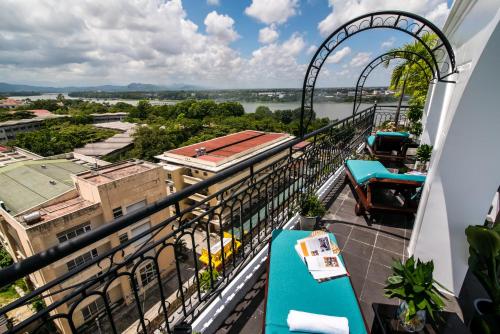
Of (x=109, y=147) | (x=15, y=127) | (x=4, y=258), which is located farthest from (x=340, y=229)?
(x=15, y=127)

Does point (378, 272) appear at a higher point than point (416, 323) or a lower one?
lower

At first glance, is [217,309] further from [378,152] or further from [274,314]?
[378,152]

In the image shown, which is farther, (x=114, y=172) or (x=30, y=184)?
(x=30, y=184)

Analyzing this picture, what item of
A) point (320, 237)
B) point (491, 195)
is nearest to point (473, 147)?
point (491, 195)

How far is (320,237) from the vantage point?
6.75 ft

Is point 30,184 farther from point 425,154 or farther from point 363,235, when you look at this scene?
point 425,154

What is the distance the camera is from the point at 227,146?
82.0 ft

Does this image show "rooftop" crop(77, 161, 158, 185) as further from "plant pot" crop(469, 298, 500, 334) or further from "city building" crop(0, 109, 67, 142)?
"city building" crop(0, 109, 67, 142)

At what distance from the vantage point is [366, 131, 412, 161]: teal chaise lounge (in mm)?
5332

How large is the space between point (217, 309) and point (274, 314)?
62 cm

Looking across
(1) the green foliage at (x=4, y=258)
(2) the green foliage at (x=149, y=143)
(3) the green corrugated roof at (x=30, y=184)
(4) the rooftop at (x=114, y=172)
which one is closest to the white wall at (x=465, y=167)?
(4) the rooftop at (x=114, y=172)

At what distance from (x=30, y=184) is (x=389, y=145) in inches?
Answer: 702

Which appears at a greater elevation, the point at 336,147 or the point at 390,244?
the point at 336,147

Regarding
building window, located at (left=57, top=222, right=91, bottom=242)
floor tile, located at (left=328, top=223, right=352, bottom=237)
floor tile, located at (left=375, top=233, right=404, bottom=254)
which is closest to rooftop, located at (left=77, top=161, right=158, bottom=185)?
building window, located at (left=57, top=222, right=91, bottom=242)
